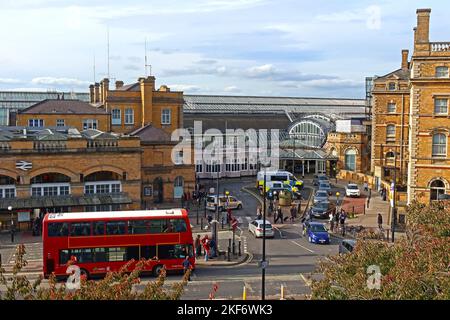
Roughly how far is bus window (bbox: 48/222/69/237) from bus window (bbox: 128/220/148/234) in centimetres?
288

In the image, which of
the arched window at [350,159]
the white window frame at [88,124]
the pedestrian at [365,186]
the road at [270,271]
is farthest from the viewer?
the arched window at [350,159]

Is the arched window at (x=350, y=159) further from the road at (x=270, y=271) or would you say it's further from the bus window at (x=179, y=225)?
the bus window at (x=179, y=225)

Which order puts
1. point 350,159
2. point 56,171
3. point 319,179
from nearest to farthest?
point 56,171, point 319,179, point 350,159

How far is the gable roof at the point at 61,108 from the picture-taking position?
5625cm

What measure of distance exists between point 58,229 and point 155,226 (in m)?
4.46

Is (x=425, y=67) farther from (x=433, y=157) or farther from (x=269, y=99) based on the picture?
(x=269, y=99)

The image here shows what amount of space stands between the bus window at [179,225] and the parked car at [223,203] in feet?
57.8

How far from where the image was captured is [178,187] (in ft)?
162

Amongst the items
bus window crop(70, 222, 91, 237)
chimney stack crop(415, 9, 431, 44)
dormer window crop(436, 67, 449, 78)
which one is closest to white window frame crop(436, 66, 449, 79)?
dormer window crop(436, 67, 449, 78)

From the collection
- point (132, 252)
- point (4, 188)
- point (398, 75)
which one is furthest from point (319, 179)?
point (132, 252)

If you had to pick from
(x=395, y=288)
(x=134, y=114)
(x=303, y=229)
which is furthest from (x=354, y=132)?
(x=395, y=288)

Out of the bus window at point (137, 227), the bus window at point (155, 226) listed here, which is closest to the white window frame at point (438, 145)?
the bus window at point (155, 226)

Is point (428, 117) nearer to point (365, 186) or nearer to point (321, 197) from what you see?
point (321, 197)
